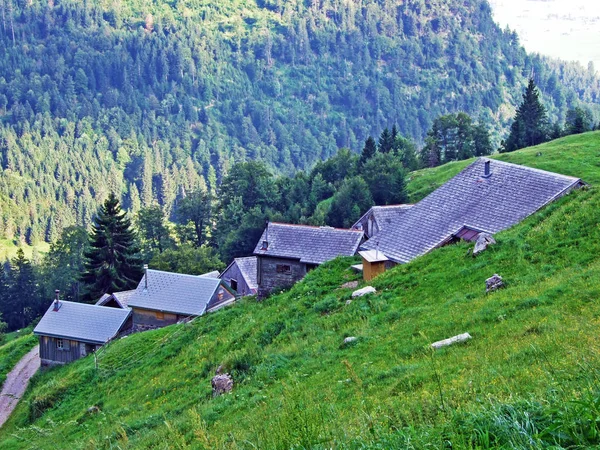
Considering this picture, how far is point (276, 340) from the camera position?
2502cm

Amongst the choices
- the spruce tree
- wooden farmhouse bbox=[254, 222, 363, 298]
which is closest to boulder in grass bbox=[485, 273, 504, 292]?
wooden farmhouse bbox=[254, 222, 363, 298]

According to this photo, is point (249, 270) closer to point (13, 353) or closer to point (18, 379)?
point (13, 353)

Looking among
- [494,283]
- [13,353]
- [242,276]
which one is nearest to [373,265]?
[494,283]

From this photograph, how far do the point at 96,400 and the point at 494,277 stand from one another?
20.6 m

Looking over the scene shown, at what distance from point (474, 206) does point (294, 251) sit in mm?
13270

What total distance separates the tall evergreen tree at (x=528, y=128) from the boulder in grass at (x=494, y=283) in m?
83.5

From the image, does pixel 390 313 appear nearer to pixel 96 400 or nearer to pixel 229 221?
pixel 96 400

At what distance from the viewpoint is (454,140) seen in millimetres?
119250

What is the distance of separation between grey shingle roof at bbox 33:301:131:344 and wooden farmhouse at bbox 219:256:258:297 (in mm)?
13005

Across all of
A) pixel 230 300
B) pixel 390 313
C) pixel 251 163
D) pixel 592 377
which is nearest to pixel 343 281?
pixel 390 313

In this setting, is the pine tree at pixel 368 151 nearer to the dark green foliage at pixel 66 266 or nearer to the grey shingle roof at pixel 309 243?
the dark green foliage at pixel 66 266

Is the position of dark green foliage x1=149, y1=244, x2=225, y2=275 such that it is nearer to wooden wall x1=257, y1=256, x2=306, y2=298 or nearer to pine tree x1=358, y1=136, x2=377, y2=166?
pine tree x1=358, y1=136, x2=377, y2=166

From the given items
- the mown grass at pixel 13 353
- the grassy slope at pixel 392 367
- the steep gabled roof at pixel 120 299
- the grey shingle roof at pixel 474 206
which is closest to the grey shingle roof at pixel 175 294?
the steep gabled roof at pixel 120 299

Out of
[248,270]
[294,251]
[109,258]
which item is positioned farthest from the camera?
[109,258]
